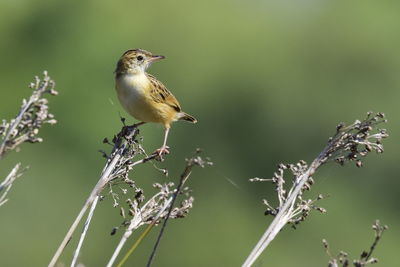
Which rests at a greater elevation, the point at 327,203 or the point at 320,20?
the point at 320,20

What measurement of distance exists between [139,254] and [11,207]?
3.82 meters

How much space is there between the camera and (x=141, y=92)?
22.2ft

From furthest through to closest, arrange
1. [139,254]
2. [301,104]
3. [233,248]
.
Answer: [301,104] < [233,248] < [139,254]

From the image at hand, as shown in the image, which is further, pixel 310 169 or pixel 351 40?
pixel 351 40

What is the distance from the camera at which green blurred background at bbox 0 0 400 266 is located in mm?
27438

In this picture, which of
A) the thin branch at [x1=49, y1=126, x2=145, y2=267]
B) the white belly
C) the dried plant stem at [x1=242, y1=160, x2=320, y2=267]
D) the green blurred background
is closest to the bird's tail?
the white belly

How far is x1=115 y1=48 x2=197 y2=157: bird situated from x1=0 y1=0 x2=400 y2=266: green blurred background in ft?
55.3

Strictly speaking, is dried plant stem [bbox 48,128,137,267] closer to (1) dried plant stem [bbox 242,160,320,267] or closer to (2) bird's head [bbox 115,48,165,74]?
(1) dried plant stem [bbox 242,160,320,267]

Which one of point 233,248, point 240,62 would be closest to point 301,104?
point 240,62

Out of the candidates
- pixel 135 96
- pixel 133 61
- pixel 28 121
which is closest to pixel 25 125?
pixel 28 121

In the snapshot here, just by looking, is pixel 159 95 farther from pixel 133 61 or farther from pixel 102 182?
pixel 102 182

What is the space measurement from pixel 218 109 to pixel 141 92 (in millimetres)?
26626

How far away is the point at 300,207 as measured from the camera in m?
4.10

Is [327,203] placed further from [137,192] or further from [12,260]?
[137,192]
